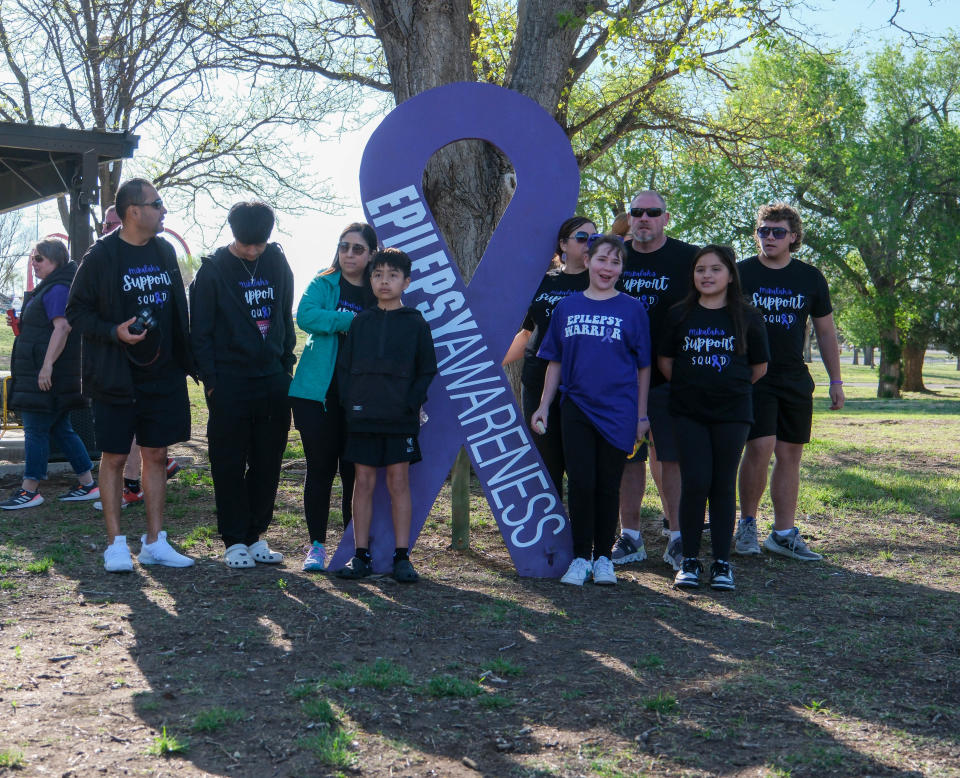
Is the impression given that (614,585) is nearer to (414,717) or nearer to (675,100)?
(414,717)

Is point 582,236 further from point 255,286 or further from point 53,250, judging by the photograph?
point 53,250

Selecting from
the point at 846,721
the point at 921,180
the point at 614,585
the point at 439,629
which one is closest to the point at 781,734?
the point at 846,721

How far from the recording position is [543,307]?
5281 mm

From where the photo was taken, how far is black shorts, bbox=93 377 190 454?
4.84 metres

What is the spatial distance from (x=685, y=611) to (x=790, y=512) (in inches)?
59.9

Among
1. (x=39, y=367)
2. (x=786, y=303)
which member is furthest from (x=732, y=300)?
(x=39, y=367)

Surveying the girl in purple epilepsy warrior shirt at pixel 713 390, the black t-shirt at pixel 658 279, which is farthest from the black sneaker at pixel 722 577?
the black t-shirt at pixel 658 279

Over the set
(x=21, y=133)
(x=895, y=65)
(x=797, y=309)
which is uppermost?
(x=895, y=65)

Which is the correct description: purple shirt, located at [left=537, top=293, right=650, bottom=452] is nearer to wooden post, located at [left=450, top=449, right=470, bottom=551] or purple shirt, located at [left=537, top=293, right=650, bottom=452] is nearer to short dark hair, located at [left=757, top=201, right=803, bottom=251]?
wooden post, located at [left=450, top=449, right=470, bottom=551]

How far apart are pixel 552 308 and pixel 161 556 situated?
250cm

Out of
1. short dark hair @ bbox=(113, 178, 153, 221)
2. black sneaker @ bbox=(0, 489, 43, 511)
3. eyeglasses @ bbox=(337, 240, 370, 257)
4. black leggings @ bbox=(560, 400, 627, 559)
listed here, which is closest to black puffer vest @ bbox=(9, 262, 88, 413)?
black sneaker @ bbox=(0, 489, 43, 511)

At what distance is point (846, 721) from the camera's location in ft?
10.3

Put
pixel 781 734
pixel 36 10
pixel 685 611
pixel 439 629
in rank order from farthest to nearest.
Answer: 1. pixel 36 10
2. pixel 685 611
3. pixel 439 629
4. pixel 781 734

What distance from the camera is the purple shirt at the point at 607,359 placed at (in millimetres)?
4785
